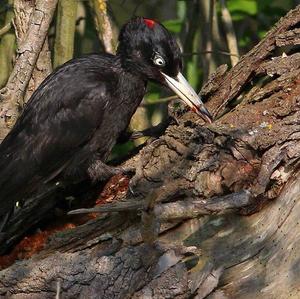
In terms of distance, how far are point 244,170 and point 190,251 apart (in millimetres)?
472

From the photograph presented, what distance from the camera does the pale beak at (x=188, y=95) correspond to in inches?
179

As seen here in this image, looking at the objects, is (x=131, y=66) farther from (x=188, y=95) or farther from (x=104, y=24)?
(x=104, y=24)

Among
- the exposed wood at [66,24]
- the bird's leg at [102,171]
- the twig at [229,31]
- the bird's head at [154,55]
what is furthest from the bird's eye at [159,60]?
the twig at [229,31]

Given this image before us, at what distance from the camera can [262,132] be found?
419 cm

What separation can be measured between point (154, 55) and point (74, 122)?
0.55m

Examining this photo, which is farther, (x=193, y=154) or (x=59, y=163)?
(x=59, y=163)

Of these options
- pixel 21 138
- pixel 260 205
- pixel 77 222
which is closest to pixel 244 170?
pixel 260 205

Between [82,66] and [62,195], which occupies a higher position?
[82,66]

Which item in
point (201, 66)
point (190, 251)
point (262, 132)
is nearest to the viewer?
point (190, 251)

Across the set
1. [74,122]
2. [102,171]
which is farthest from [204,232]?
[74,122]

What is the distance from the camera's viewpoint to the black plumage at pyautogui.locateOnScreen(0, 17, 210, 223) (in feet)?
15.6

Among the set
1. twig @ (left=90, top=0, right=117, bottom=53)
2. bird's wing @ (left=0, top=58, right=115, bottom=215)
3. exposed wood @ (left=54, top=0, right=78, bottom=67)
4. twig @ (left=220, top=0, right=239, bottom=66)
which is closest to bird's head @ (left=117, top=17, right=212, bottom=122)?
bird's wing @ (left=0, top=58, right=115, bottom=215)

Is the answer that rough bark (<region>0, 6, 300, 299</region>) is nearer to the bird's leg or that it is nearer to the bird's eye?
the bird's leg

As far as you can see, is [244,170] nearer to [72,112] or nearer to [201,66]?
[72,112]
